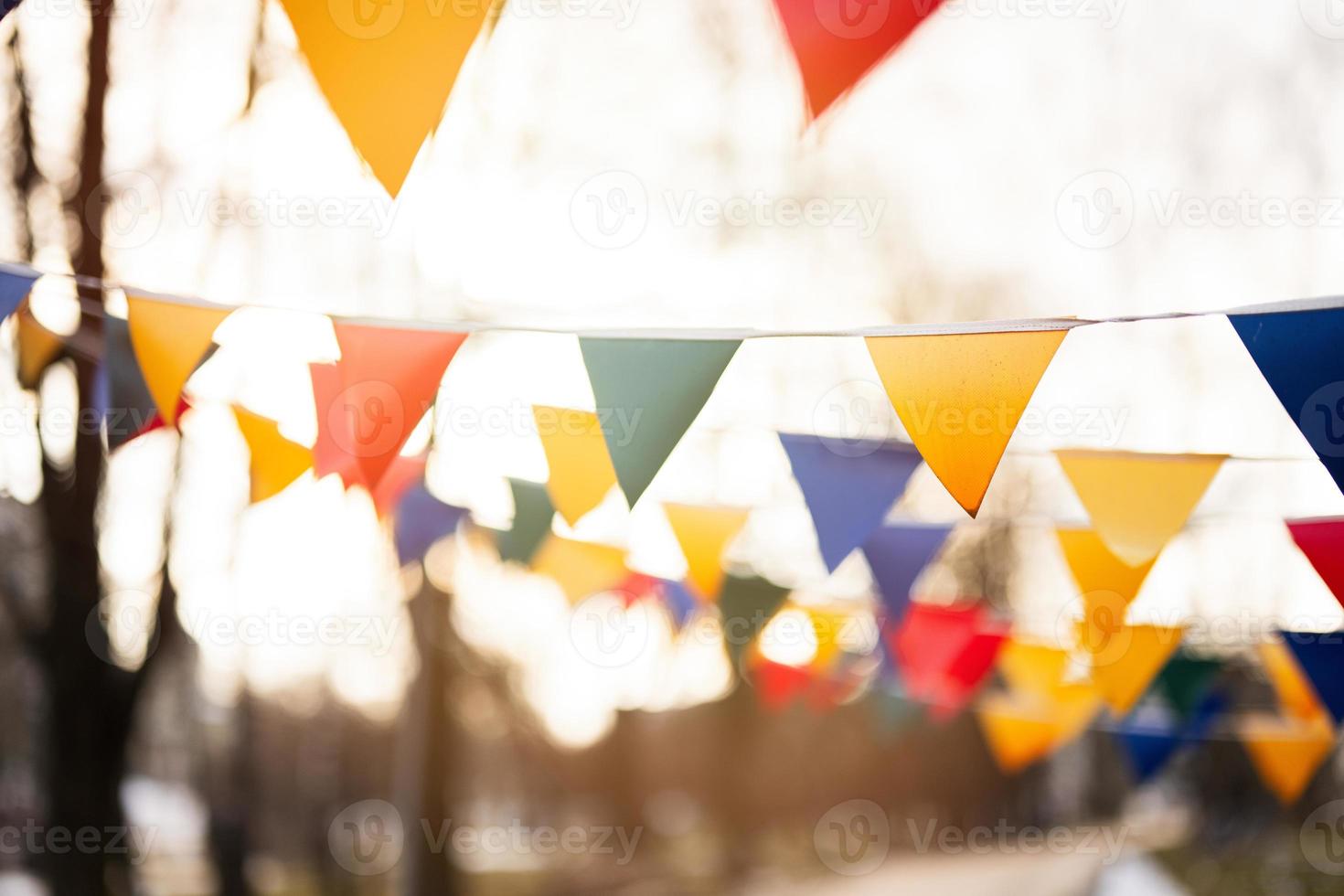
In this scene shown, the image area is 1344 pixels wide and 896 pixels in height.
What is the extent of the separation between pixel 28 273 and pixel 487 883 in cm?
1879

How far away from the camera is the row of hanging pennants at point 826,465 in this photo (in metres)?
2.61

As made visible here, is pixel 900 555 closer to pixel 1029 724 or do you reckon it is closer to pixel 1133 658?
pixel 1133 658

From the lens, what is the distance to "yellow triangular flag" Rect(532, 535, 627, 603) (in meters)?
5.12

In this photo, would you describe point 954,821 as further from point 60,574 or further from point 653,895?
point 60,574

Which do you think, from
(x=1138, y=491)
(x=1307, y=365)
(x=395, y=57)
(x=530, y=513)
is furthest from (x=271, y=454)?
(x=1307, y=365)

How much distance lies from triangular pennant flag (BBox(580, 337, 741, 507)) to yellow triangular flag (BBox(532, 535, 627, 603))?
216 cm

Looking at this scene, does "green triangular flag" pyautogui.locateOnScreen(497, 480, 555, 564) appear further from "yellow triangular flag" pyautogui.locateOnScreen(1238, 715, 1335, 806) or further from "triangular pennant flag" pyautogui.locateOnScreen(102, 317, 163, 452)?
"yellow triangular flag" pyautogui.locateOnScreen(1238, 715, 1335, 806)

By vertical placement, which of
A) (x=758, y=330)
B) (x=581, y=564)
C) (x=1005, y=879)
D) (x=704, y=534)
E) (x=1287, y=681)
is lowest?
(x=1005, y=879)

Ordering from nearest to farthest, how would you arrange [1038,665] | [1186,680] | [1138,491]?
[1138,491], [1186,680], [1038,665]

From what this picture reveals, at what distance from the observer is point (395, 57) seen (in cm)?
184

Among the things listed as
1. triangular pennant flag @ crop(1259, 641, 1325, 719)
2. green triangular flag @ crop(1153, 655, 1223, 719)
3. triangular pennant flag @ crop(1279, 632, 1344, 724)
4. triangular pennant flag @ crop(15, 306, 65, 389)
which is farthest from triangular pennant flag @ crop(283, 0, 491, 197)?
triangular pennant flag @ crop(1259, 641, 1325, 719)

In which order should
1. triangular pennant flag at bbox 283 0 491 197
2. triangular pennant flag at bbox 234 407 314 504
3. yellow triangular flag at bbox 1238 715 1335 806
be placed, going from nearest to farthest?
1. triangular pennant flag at bbox 283 0 491 197
2. triangular pennant flag at bbox 234 407 314 504
3. yellow triangular flag at bbox 1238 715 1335 806

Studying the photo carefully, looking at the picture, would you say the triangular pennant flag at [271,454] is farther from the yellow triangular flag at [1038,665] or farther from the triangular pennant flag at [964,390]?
the yellow triangular flag at [1038,665]

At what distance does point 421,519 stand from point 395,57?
357 centimetres
